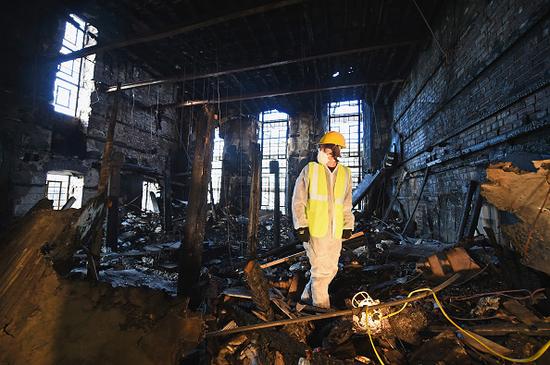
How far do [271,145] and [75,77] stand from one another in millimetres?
8867

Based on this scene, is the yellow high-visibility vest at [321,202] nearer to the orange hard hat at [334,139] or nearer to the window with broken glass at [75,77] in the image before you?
the orange hard hat at [334,139]

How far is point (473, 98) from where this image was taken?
433 cm

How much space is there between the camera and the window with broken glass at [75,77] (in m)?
8.18

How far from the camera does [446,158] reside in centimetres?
516

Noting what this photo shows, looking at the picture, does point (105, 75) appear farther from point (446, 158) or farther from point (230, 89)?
point (446, 158)

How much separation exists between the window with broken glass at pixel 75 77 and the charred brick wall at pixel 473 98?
34.0ft

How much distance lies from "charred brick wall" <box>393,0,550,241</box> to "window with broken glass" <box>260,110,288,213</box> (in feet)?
24.7

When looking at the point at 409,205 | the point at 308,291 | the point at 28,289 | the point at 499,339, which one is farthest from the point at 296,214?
the point at 409,205

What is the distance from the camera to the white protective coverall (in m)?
2.89

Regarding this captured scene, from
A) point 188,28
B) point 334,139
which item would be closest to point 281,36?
point 188,28

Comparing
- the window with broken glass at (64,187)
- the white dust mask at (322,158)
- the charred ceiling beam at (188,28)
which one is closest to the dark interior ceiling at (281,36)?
the charred ceiling beam at (188,28)

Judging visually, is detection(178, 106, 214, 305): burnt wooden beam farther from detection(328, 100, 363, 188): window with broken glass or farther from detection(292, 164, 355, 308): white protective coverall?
detection(328, 100, 363, 188): window with broken glass

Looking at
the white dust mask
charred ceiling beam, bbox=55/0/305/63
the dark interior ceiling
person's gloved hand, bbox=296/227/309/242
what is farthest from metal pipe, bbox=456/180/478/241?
charred ceiling beam, bbox=55/0/305/63

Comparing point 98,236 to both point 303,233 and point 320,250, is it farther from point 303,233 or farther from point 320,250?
point 320,250
